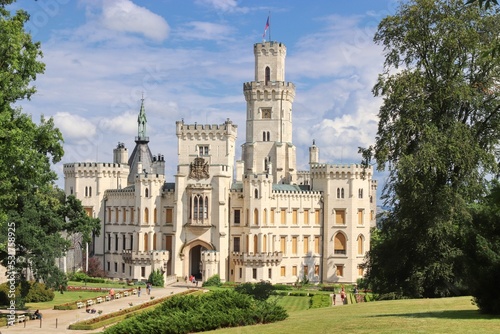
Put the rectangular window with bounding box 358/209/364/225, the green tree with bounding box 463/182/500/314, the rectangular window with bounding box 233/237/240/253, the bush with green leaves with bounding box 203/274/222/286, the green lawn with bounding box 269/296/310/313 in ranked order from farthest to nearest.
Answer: the rectangular window with bounding box 358/209/364/225
the rectangular window with bounding box 233/237/240/253
the bush with green leaves with bounding box 203/274/222/286
the green lawn with bounding box 269/296/310/313
the green tree with bounding box 463/182/500/314

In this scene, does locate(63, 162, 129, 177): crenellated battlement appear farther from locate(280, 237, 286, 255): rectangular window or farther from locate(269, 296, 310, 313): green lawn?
locate(269, 296, 310, 313): green lawn

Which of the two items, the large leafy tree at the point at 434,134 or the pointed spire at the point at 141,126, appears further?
the pointed spire at the point at 141,126

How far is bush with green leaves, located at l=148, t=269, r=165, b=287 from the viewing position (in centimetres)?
7469

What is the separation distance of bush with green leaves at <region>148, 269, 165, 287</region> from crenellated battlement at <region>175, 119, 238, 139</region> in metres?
15.1

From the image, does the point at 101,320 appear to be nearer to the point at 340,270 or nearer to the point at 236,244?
the point at 236,244

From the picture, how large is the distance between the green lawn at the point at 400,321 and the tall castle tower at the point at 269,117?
57.6m

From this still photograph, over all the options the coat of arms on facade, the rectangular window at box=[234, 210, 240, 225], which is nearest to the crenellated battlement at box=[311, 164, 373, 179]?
the rectangular window at box=[234, 210, 240, 225]

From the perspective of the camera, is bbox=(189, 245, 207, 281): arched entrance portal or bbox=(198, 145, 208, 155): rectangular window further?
bbox=(189, 245, 207, 281): arched entrance portal

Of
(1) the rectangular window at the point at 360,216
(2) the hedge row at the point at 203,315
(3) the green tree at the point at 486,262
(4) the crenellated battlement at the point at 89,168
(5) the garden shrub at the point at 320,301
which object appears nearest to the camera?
(3) the green tree at the point at 486,262

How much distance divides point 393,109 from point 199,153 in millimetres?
42208

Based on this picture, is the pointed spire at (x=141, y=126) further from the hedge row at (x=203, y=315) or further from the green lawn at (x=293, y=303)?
the hedge row at (x=203, y=315)

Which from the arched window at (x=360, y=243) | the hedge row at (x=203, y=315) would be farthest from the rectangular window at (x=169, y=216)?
the hedge row at (x=203, y=315)

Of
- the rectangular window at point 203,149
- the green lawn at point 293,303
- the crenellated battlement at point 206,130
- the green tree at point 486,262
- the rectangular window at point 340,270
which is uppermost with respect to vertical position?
the crenellated battlement at point 206,130

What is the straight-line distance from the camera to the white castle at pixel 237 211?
258 ft
